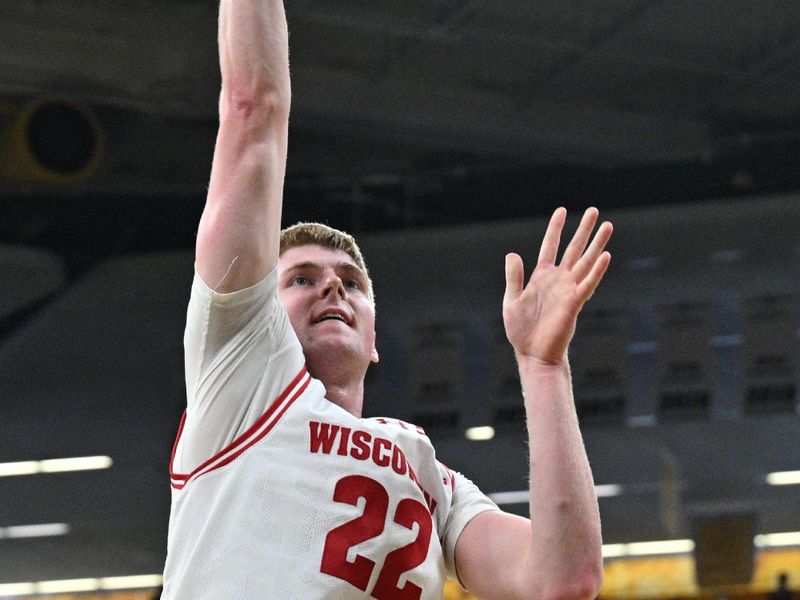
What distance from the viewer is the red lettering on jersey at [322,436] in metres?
1.81

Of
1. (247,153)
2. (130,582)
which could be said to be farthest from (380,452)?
(130,582)

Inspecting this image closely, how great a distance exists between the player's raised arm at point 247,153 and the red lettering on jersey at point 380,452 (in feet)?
1.19

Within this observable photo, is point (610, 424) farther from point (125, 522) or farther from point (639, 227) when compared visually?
point (125, 522)

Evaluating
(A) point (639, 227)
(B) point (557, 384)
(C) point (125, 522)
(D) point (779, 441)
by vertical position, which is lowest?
(B) point (557, 384)

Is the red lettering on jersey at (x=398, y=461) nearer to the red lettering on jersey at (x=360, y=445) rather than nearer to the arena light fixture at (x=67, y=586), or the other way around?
the red lettering on jersey at (x=360, y=445)

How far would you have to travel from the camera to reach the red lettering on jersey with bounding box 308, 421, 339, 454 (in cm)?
181

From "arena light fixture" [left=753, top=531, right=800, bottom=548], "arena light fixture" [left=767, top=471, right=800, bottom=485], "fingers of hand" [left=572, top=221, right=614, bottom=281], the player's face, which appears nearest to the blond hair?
the player's face

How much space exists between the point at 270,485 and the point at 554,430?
0.45 metres

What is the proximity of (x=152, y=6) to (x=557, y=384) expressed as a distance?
Answer: 748cm

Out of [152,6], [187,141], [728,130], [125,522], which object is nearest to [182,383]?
[125,522]

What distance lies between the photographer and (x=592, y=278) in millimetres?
1731

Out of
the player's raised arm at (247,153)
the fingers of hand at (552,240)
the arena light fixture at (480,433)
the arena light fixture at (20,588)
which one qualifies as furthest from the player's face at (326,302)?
the arena light fixture at (20,588)

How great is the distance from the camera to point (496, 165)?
1043 cm

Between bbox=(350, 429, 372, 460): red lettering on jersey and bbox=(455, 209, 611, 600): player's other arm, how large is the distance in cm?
30
